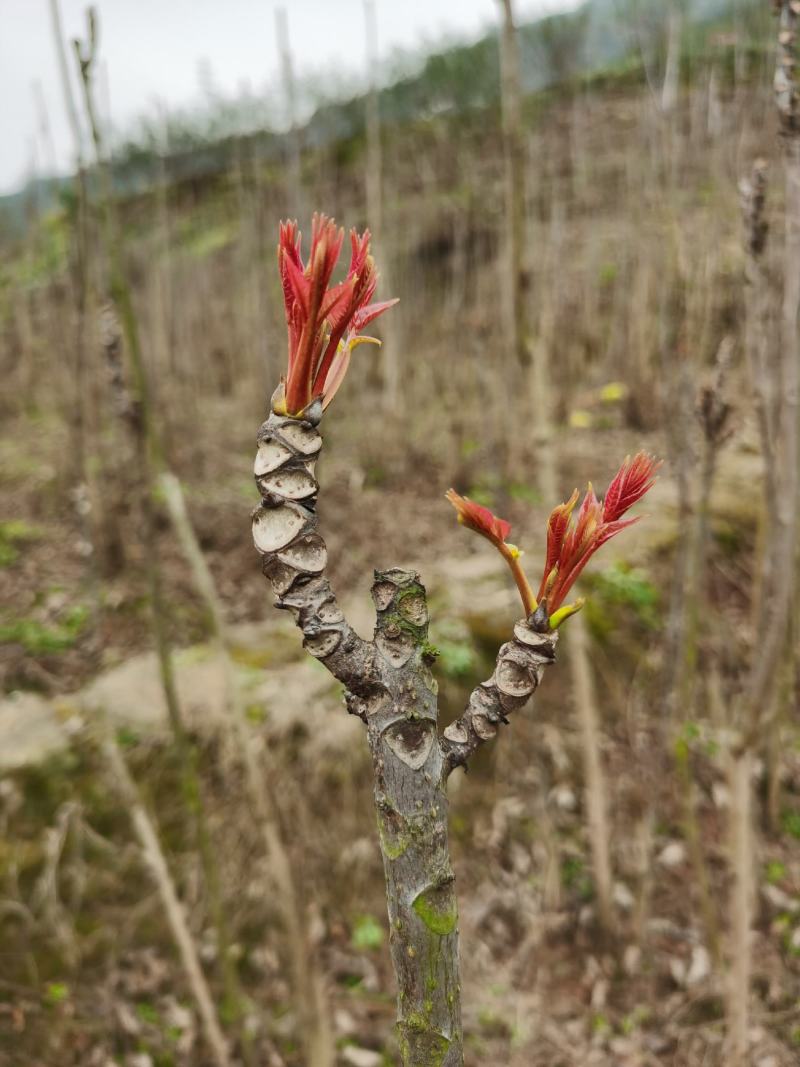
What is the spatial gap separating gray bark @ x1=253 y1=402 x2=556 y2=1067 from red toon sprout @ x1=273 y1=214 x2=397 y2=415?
3 cm

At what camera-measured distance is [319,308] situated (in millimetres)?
376

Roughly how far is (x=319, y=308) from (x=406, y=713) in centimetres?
26

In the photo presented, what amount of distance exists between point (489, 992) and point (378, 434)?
3.70m

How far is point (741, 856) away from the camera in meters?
1.45

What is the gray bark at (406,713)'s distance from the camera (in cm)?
42

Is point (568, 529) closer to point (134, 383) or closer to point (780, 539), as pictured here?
point (780, 539)

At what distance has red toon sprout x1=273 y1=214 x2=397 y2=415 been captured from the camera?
368 millimetres

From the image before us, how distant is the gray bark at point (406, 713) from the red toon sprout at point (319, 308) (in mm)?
29

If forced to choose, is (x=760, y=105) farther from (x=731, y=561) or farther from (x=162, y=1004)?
(x=162, y=1004)

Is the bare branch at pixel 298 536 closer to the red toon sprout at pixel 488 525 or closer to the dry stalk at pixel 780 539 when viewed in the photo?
the red toon sprout at pixel 488 525

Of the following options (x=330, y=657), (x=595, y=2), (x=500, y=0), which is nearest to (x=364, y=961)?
(x=330, y=657)

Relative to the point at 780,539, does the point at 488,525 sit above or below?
above

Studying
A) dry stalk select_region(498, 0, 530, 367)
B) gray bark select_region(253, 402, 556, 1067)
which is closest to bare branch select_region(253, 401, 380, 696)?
gray bark select_region(253, 402, 556, 1067)

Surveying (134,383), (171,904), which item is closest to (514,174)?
(134,383)
